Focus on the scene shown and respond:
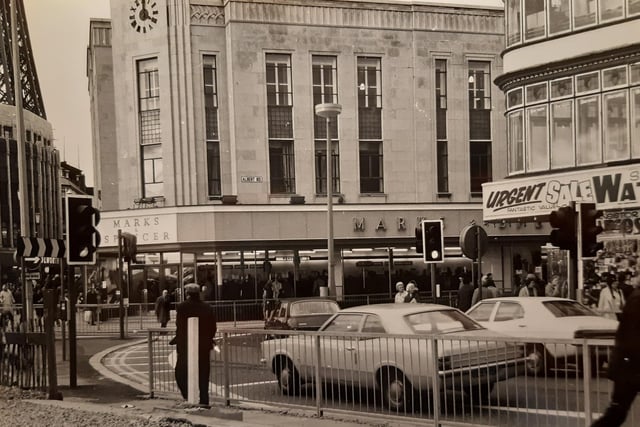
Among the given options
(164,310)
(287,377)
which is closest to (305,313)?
(164,310)

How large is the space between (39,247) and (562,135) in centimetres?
1426

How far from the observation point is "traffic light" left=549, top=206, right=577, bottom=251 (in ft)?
40.1

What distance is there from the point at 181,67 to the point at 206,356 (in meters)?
21.1

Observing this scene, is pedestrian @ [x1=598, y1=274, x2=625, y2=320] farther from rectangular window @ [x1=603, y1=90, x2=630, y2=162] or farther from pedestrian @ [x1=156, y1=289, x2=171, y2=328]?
pedestrian @ [x1=156, y1=289, x2=171, y2=328]

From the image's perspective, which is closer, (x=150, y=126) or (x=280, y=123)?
(x=150, y=126)

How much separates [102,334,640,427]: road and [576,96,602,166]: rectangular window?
11557 mm

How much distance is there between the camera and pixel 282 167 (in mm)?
31031

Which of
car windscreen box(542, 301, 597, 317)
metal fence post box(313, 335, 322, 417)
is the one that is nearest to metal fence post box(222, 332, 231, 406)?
metal fence post box(313, 335, 322, 417)

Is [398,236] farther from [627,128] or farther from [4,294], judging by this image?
[4,294]

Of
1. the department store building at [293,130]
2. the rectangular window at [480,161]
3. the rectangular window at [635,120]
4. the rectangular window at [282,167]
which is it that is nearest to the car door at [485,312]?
the rectangular window at [635,120]

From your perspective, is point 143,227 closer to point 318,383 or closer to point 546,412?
point 318,383

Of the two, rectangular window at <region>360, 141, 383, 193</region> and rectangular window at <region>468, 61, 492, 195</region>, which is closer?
rectangular window at <region>468, 61, 492, 195</region>

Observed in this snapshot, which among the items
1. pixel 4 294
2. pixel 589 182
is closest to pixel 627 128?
pixel 589 182

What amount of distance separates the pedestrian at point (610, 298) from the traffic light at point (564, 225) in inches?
117
